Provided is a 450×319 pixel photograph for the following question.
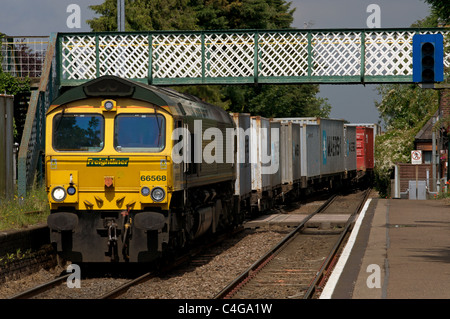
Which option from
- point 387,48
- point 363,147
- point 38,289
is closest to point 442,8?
point 387,48

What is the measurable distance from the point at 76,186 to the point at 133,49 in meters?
11.0

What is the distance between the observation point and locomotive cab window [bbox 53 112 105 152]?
13.7 metres

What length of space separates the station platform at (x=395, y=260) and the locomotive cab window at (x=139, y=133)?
141 inches

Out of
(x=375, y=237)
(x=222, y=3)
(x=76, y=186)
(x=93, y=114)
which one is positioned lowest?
(x=375, y=237)

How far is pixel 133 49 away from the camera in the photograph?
23859 millimetres

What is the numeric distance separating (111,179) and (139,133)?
91cm

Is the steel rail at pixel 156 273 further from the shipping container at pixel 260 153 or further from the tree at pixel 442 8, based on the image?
the tree at pixel 442 8

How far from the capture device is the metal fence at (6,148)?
54.5ft

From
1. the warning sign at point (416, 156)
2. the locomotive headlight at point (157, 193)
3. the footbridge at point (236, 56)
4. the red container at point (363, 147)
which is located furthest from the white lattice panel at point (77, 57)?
the red container at point (363, 147)

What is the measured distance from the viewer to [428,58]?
14906 millimetres

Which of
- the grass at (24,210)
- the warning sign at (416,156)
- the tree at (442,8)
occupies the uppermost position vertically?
the tree at (442,8)

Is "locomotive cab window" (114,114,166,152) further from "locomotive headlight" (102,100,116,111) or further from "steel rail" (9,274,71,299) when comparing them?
"steel rail" (9,274,71,299)
